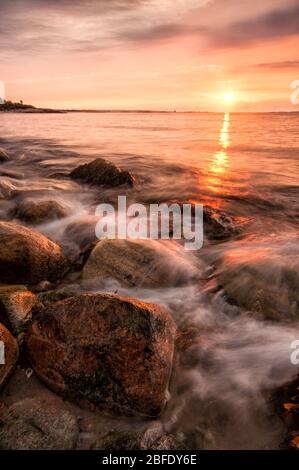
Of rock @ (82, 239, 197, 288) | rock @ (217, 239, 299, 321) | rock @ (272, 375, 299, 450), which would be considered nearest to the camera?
rock @ (272, 375, 299, 450)

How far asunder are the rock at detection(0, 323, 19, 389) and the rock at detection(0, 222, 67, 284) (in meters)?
1.41

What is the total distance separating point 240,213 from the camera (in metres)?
8.58

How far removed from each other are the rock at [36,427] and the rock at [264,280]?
256 centimetres

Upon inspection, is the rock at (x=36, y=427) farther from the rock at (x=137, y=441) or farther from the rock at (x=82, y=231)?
the rock at (x=82, y=231)

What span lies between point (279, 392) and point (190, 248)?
3.21m

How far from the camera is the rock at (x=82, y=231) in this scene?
6598 mm

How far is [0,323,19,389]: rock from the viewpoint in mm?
3244

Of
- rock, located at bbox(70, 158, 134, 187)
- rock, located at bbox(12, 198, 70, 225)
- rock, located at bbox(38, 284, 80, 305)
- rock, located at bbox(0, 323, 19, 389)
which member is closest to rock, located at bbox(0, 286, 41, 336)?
rock, located at bbox(0, 323, 19, 389)

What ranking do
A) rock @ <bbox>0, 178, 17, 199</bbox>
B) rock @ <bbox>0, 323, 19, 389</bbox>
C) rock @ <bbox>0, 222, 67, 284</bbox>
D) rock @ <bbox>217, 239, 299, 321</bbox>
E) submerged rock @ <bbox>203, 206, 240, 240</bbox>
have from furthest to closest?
rock @ <bbox>0, 178, 17, 199</bbox>, submerged rock @ <bbox>203, 206, 240, 240</bbox>, rock @ <bbox>0, 222, 67, 284</bbox>, rock @ <bbox>217, 239, 299, 321</bbox>, rock @ <bbox>0, 323, 19, 389</bbox>

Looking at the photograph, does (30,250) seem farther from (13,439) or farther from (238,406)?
(238,406)

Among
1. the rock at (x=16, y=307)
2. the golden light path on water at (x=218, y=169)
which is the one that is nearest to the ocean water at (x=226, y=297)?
the golden light path on water at (x=218, y=169)

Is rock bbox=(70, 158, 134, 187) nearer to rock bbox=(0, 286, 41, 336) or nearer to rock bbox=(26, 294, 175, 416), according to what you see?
rock bbox=(0, 286, 41, 336)

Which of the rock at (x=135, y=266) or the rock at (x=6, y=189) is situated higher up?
the rock at (x=6, y=189)

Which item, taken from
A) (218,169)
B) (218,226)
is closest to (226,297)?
(218,226)
